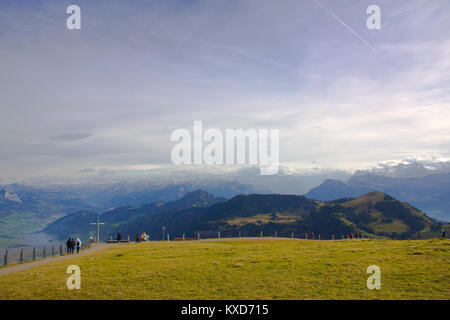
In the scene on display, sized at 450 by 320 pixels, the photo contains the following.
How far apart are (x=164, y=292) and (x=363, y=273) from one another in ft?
68.1

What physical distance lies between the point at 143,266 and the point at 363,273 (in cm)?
2662

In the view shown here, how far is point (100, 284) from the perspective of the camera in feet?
105

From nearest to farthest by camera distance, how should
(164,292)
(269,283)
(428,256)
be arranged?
(164,292)
(269,283)
(428,256)
